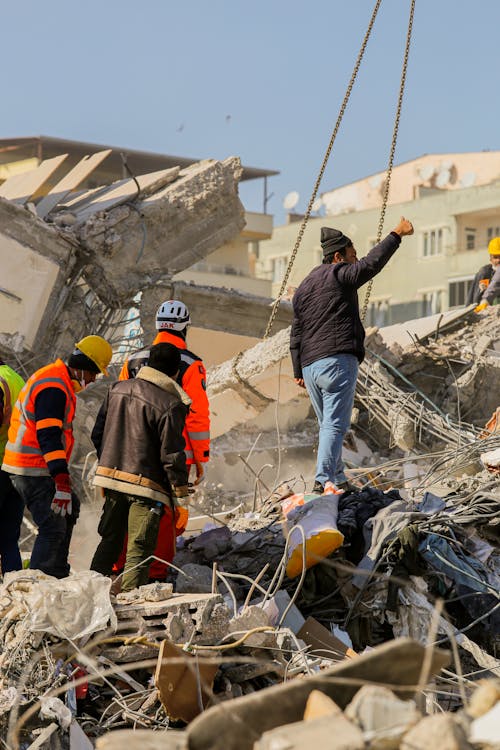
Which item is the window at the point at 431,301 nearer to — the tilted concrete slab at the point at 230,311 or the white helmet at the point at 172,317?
the tilted concrete slab at the point at 230,311

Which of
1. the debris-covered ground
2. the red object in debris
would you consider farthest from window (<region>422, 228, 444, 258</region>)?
the red object in debris

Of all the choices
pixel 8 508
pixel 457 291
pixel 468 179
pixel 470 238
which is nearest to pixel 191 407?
pixel 8 508

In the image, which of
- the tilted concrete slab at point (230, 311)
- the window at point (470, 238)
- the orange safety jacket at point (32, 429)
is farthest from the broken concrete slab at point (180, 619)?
the window at point (470, 238)

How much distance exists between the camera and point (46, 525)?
6.77 meters

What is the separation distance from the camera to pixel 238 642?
18.0ft

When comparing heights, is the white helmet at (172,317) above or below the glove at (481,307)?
below

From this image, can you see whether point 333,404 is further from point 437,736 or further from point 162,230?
point 162,230

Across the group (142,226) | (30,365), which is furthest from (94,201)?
(30,365)

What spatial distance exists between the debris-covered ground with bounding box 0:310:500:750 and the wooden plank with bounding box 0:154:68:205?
464 cm

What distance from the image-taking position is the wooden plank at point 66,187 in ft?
39.9

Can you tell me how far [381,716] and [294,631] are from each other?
3385 mm

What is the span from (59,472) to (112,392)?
0.57 meters

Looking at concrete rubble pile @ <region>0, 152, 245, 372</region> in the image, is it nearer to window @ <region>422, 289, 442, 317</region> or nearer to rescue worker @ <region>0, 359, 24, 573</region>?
rescue worker @ <region>0, 359, 24, 573</region>

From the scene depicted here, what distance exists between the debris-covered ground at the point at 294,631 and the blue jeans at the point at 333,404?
244mm
